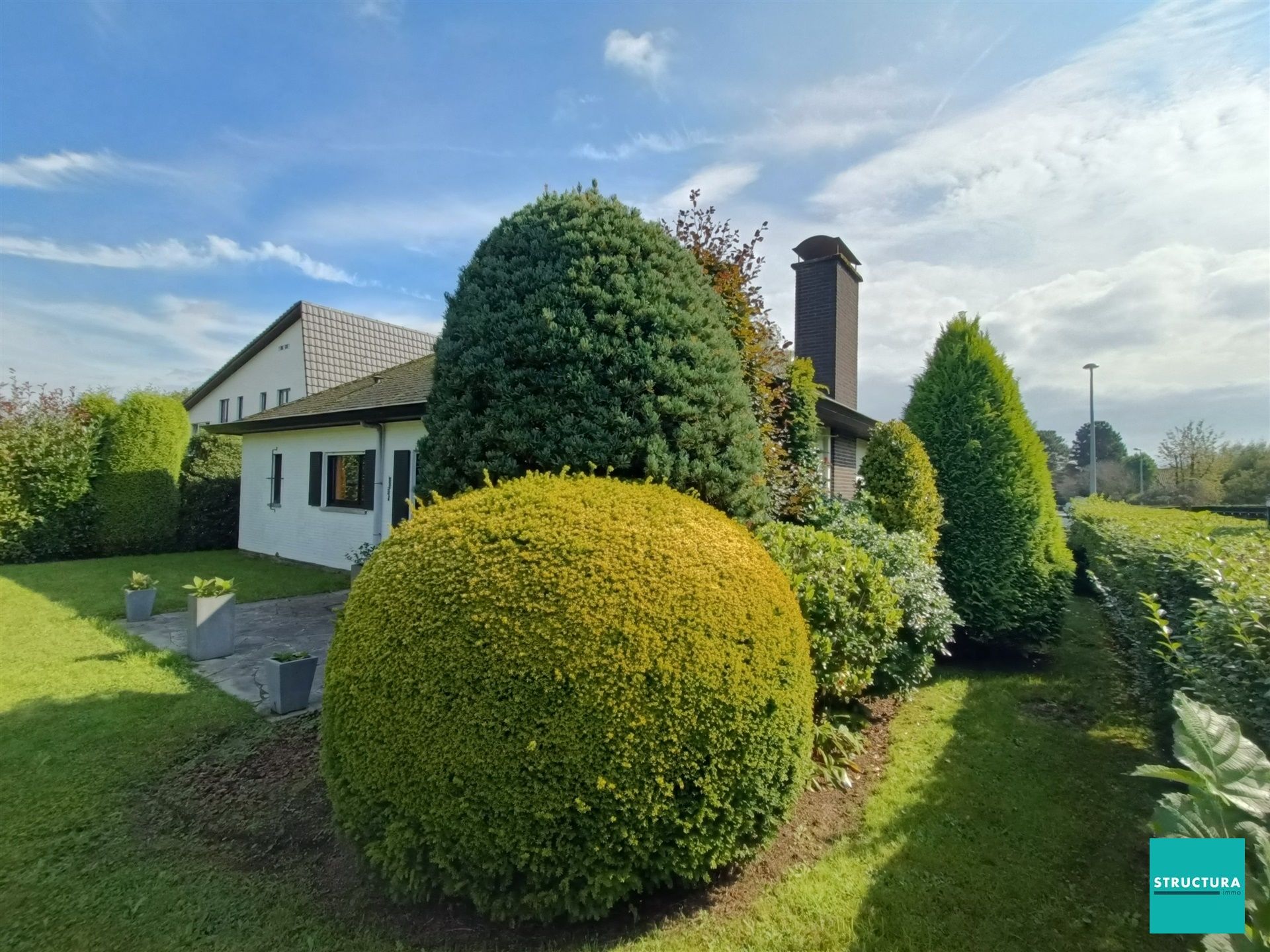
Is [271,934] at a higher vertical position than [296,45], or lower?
lower

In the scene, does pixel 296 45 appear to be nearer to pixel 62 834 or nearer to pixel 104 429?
pixel 62 834

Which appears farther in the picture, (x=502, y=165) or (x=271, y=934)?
(x=502, y=165)

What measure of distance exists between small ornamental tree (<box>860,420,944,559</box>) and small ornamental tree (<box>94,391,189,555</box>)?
55.3 feet

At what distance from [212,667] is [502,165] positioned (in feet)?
20.7

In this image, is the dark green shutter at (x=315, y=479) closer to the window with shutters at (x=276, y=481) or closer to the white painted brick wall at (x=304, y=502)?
the white painted brick wall at (x=304, y=502)

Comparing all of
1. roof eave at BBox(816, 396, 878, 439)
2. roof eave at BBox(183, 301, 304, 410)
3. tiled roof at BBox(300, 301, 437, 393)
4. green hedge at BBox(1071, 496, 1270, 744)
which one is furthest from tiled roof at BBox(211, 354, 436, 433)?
green hedge at BBox(1071, 496, 1270, 744)

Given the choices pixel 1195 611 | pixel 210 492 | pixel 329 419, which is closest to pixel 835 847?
pixel 1195 611

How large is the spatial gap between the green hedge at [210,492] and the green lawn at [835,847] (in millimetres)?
11384

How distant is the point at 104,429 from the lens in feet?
46.8

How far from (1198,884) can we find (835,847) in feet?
5.93

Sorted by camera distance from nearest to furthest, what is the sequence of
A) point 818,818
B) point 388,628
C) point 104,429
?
point 388,628
point 818,818
point 104,429

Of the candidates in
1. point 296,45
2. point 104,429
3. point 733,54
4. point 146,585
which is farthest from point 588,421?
point 104,429

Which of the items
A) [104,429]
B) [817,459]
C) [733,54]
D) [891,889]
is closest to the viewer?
[891,889]

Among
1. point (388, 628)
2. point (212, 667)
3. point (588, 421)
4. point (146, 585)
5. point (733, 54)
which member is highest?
point (733, 54)
